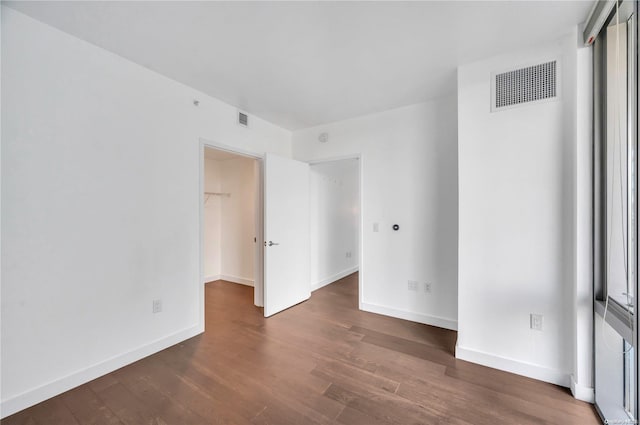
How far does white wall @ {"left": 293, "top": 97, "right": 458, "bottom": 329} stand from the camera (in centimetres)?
285

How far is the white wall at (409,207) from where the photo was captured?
9.35 feet

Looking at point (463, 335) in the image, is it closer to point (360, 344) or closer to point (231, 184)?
point (360, 344)

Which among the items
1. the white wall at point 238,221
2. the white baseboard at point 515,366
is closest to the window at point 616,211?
the white baseboard at point 515,366

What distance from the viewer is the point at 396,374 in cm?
202

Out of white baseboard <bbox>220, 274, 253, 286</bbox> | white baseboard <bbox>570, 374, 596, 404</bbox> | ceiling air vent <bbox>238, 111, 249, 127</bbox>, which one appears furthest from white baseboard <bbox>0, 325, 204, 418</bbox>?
white baseboard <bbox>570, 374, 596, 404</bbox>

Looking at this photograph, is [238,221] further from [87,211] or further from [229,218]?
[87,211]

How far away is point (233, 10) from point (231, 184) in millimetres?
3492

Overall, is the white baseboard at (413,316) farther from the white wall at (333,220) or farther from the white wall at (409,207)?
the white wall at (333,220)

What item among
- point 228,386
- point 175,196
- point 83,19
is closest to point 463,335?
point 228,386

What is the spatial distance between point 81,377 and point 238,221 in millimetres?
3073

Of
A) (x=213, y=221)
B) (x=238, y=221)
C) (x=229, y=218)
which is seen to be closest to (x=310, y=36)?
(x=238, y=221)

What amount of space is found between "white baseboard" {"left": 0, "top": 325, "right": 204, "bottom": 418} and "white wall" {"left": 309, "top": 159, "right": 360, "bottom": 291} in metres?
2.27

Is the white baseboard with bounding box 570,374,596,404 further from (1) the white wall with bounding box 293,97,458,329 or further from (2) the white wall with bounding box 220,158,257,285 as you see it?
(2) the white wall with bounding box 220,158,257,285

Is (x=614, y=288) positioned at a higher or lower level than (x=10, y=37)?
lower
